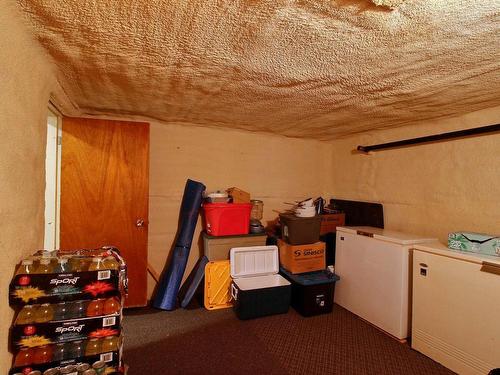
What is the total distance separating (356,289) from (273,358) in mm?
1154

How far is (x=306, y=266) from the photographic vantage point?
287 centimetres

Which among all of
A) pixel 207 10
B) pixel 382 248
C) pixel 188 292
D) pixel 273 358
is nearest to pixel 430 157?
pixel 382 248

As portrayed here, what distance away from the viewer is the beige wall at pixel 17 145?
1.07 metres

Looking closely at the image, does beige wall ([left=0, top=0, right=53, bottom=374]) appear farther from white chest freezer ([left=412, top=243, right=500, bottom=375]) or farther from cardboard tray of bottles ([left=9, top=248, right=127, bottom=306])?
white chest freezer ([left=412, top=243, right=500, bottom=375])

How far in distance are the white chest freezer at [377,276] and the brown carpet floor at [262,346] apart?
14cm

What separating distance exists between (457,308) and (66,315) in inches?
97.0

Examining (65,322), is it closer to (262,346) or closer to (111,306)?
(111,306)

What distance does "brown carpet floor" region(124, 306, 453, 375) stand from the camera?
1921 millimetres

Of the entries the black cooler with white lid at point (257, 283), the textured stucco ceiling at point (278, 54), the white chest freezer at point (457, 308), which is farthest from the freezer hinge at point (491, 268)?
the black cooler with white lid at point (257, 283)

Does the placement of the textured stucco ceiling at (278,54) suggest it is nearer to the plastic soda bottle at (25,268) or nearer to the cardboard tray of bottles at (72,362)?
the plastic soda bottle at (25,268)

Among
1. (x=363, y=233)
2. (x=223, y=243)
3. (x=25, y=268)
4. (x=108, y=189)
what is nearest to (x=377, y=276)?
(x=363, y=233)

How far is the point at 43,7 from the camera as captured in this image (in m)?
1.04

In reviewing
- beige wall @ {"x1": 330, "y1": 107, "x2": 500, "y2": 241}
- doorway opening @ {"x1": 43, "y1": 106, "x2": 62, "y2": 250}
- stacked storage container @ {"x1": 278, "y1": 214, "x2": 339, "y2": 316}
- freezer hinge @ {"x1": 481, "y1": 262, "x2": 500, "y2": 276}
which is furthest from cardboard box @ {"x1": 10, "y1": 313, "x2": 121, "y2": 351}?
beige wall @ {"x1": 330, "y1": 107, "x2": 500, "y2": 241}

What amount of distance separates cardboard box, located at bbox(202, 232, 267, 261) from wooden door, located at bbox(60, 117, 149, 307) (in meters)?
0.65
